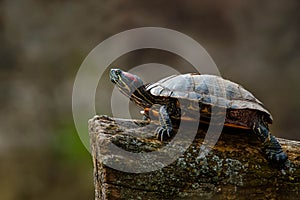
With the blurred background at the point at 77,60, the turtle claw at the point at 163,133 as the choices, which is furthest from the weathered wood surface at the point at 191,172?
the blurred background at the point at 77,60

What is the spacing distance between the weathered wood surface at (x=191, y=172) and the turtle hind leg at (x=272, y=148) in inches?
0.9

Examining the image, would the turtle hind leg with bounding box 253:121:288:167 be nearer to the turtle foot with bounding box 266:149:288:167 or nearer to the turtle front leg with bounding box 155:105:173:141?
the turtle foot with bounding box 266:149:288:167

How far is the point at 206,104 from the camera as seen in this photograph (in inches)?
51.9

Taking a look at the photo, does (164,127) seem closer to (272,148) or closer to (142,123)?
(142,123)

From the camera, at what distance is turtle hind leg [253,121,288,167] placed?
1.31 m

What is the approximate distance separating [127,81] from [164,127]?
24cm

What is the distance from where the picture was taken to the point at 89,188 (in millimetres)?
3861

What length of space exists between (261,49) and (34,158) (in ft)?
8.43

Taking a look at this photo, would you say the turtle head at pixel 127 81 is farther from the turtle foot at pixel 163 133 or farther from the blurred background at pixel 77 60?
the blurred background at pixel 77 60

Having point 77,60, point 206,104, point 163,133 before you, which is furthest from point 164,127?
point 77,60

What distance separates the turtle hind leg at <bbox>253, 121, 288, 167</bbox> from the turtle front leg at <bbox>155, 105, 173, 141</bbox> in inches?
11.7

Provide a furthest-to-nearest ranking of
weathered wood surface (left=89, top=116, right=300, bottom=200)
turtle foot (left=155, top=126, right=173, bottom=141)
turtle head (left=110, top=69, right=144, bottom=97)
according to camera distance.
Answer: turtle head (left=110, top=69, right=144, bottom=97)
turtle foot (left=155, top=126, right=173, bottom=141)
weathered wood surface (left=89, top=116, right=300, bottom=200)

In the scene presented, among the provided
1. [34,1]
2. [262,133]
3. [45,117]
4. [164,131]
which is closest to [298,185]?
[262,133]

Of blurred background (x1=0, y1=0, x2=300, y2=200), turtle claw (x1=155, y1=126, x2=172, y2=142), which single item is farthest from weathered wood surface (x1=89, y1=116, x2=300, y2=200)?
blurred background (x1=0, y1=0, x2=300, y2=200)
